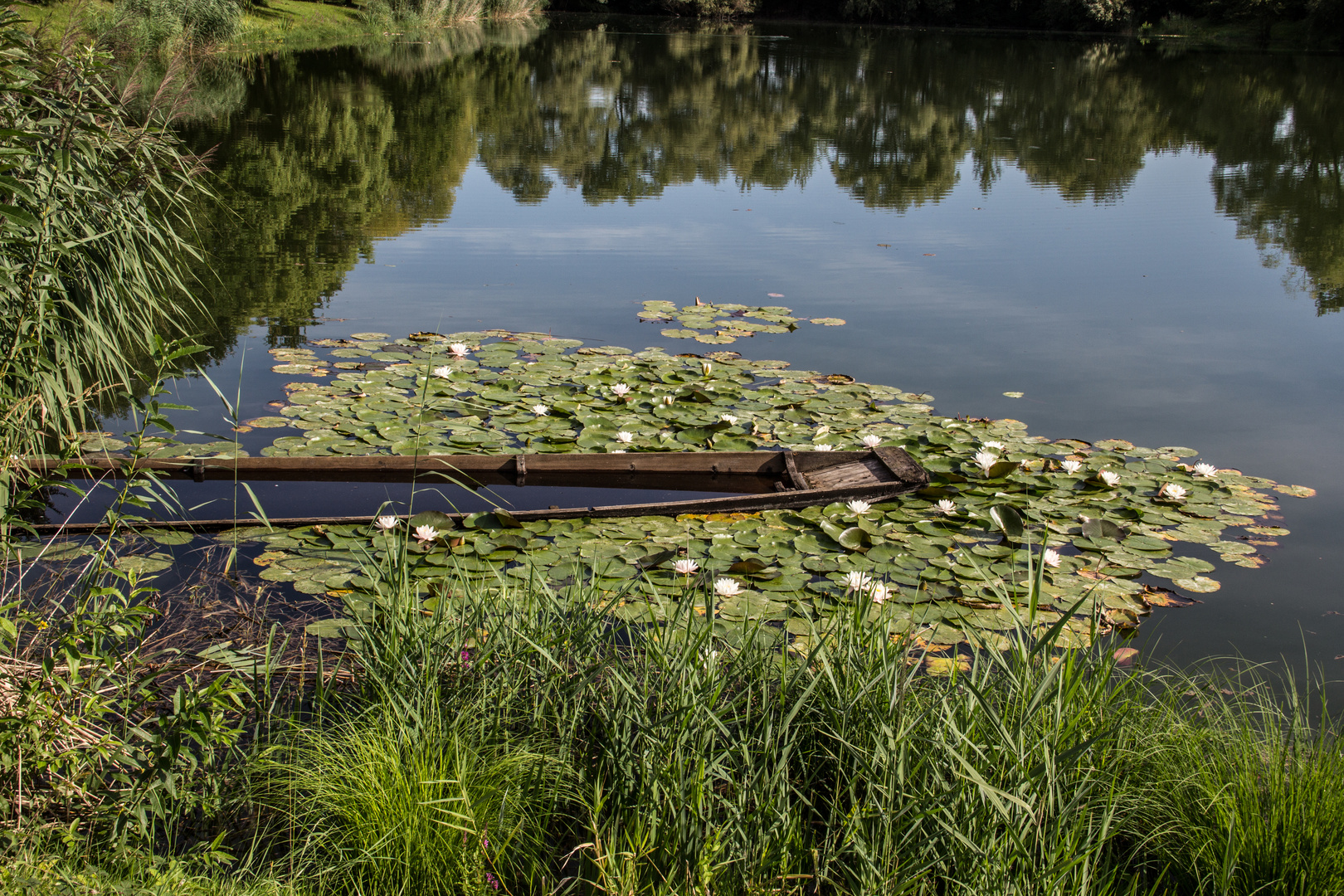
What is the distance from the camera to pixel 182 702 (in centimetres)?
188

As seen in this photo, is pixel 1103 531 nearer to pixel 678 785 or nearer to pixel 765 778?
pixel 765 778

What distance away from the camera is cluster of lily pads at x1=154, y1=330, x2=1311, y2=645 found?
3227 millimetres

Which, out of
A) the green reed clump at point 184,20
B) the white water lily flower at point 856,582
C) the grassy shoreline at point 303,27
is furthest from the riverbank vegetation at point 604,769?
the grassy shoreline at point 303,27

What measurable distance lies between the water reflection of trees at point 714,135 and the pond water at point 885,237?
0.25 ft

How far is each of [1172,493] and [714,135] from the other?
509 inches

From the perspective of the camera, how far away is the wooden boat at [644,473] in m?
3.84

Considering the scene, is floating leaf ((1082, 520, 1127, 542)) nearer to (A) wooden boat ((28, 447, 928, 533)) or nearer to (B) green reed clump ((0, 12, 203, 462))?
(A) wooden boat ((28, 447, 928, 533))

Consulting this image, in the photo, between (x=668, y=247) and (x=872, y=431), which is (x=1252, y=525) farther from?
(x=668, y=247)

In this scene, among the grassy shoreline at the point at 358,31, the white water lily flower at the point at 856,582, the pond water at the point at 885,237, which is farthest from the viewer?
the grassy shoreline at the point at 358,31

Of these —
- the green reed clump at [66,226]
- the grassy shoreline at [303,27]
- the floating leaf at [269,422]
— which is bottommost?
the floating leaf at [269,422]

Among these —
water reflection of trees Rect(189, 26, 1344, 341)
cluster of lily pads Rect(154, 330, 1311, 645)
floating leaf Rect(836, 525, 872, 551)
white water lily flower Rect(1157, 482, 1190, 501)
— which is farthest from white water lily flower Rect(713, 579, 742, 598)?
water reflection of trees Rect(189, 26, 1344, 341)

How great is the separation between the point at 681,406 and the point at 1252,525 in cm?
273

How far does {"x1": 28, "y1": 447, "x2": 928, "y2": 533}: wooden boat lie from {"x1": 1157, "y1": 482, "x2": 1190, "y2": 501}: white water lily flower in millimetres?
1100

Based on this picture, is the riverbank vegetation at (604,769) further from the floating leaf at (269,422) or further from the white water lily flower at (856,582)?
the floating leaf at (269,422)
